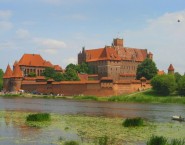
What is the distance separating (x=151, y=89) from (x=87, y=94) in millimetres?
11359

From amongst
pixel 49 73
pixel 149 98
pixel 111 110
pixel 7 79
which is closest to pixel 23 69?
pixel 7 79

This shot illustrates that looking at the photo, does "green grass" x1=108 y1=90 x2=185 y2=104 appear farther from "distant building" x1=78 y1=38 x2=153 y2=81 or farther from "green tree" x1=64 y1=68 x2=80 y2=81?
"distant building" x1=78 y1=38 x2=153 y2=81

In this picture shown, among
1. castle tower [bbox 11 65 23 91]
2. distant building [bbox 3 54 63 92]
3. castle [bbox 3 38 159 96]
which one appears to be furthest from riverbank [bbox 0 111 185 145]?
distant building [bbox 3 54 63 92]

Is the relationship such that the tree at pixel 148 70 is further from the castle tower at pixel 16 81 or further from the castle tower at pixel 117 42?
the castle tower at pixel 117 42

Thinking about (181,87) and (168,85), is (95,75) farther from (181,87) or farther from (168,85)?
(181,87)

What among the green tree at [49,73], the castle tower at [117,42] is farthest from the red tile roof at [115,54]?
the green tree at [49,73]

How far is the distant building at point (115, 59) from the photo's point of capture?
90.4 metres

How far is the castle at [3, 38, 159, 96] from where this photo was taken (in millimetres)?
71250

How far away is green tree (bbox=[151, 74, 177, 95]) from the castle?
7014 mm

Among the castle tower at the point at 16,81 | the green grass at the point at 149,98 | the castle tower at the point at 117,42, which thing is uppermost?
the castle tower at the point at 117,42

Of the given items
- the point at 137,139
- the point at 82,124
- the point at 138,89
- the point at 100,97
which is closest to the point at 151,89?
the point at 138,89

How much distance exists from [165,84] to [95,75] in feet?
96.9

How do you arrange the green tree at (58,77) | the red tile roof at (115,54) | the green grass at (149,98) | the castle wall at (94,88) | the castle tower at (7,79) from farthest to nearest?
the red tile roof at (115,54) < the castle tower at (7,79) < the green tree at (58,77) < the castle wall at (94,88) < the green grass at (149,98)

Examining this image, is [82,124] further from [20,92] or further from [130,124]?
[20,92]
